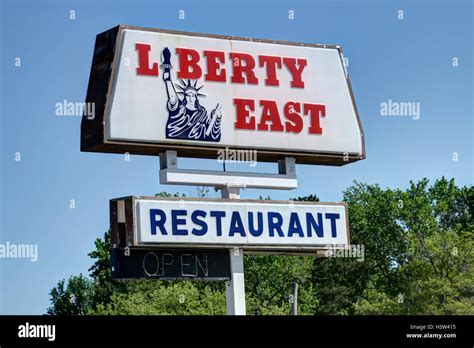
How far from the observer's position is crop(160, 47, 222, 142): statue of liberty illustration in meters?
25.6

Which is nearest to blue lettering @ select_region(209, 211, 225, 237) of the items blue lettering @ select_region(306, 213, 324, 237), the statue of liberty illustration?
the statue of liberty illustration

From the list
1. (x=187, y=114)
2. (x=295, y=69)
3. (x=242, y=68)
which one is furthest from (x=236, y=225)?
(x=295, y=69)

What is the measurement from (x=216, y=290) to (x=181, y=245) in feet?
130

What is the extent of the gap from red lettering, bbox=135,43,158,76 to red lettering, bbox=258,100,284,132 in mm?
3141

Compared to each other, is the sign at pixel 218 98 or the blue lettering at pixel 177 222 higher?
the sign at pixel 218 98

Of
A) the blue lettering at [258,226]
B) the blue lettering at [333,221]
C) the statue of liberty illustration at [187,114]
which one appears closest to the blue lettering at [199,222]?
the blue lettering at [258,226]

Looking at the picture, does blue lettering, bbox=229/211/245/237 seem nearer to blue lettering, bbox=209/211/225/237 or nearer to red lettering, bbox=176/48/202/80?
blue lettering, bbox=209/211/225/237

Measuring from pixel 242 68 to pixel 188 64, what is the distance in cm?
154

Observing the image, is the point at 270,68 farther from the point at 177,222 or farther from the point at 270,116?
the point at 177,222

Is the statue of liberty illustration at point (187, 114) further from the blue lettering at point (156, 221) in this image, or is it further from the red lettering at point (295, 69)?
the red lettering at point (295, 69)

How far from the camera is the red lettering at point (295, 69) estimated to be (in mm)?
27531

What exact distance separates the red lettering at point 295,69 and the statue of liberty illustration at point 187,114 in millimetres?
2540

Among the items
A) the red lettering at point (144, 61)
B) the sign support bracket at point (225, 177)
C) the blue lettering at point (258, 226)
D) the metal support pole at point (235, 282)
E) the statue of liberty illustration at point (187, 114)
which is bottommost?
the metal support pole at point (235, 282)
